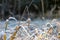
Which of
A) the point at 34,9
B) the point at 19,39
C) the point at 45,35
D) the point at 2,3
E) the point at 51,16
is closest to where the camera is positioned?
the point at 45,35

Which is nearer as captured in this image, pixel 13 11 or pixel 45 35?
pixel 45 35

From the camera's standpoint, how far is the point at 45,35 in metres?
1.63

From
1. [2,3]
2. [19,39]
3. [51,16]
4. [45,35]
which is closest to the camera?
[45,35]

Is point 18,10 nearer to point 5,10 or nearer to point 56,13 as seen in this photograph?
point 5,10

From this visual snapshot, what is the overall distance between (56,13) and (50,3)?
370mm

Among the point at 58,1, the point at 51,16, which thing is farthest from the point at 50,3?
the point at 51,16

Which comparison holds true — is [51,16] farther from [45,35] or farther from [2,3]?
[45,35]

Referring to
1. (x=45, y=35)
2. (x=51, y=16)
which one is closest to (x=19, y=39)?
(x=45, y=35)

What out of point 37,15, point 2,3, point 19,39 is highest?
point 19,39

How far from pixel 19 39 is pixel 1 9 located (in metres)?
2.59

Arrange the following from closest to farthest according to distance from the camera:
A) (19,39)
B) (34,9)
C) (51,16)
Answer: (19,39) < (51,16) < (34,9)

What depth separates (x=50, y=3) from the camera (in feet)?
15.4

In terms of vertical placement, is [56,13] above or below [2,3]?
below

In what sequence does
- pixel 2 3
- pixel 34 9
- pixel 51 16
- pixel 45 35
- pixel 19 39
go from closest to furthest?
1. pixel 45 35
2. pixel 19 39
3. pixel 51 16
4. pixel 2 3
5. pixel 34 9
